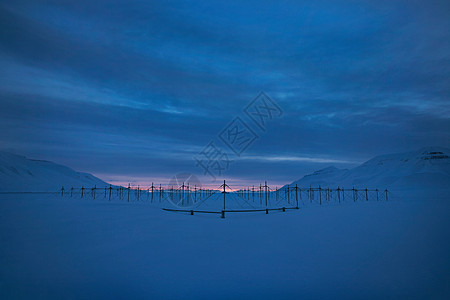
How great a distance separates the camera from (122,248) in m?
11.9

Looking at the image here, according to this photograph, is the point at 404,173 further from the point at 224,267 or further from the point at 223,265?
the point at 224,267

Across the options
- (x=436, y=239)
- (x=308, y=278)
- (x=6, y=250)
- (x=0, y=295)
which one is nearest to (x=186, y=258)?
(x=308, y=278)

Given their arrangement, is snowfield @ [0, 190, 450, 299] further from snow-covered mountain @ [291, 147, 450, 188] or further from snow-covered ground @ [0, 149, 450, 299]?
snow-covered mountain @ [291, 147, 450, 188]

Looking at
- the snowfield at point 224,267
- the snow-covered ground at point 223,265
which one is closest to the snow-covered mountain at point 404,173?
the snow-covered ground at point 223,265

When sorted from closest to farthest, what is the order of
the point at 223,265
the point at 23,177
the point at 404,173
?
the point at 223,265
the point at 404,173
the point at 23,177

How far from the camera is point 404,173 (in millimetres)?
124312

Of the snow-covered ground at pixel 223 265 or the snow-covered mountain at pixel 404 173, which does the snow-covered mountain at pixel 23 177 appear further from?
the snow-covered mountain at pixel 404 173

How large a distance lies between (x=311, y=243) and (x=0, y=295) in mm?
12012

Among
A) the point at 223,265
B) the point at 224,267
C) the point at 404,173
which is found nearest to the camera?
the point at 224,267

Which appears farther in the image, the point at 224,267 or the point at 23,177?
the point at 23,177

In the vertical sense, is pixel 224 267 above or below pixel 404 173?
below

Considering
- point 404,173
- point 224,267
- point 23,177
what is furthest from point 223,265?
point 23,177

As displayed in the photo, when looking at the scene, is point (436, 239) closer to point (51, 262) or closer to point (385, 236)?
point (385, 236)

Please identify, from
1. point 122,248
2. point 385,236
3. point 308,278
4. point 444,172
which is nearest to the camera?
point 308,278
